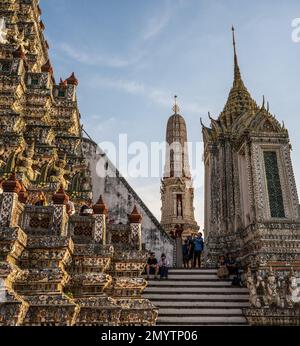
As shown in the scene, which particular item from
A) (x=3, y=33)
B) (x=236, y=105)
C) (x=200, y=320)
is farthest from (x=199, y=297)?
(x=3, y=33)

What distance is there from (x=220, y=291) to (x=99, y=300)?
4.27 m

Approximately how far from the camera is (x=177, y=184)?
118 feet

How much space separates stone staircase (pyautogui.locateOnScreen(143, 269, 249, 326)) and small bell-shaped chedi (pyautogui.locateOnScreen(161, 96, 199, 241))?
19014mm

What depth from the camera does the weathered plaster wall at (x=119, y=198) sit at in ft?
48.1

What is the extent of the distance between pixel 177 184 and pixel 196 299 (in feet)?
82.8

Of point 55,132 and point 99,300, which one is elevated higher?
point 55,132

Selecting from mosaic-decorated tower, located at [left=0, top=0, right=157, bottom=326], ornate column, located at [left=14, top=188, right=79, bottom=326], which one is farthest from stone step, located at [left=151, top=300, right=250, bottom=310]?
ornate column, located at [left=14, top=188, right=79, bottom=326]

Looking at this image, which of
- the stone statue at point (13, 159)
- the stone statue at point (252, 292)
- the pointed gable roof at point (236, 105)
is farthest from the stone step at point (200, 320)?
the pointed gable roof at point (236, 105)

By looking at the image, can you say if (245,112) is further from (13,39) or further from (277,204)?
(13,39)

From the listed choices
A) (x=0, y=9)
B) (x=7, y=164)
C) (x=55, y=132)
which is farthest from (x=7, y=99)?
(x=0, y=9)

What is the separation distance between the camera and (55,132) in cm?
1586

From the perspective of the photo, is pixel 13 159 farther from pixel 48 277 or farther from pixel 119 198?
pixel 48 277
